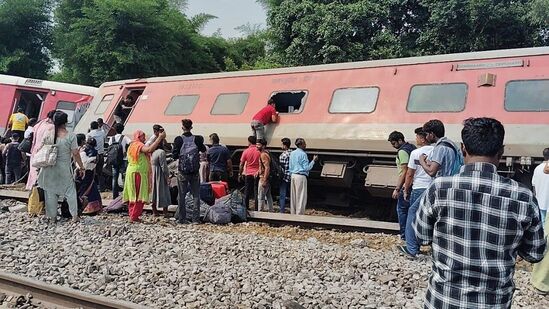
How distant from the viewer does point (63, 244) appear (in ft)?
22.1

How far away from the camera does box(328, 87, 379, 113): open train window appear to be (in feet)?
31.0

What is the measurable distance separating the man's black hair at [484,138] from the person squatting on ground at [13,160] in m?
12.1

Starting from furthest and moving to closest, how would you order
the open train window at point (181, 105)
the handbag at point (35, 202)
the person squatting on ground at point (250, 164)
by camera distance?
the open train window at point (181, 105)
the person squatting on ground at point (250, 164)
the handbag at point (35, 202)

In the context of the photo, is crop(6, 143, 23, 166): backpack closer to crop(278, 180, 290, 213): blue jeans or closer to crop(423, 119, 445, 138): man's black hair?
crop(278, 180, 290, 213): blue jeans

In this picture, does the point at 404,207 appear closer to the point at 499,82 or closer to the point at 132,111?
the point at 499,82

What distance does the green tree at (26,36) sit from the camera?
86.1 feet

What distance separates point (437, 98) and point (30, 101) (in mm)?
13188

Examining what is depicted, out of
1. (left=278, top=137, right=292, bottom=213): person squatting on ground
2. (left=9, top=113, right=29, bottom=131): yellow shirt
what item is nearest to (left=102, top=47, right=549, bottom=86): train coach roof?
(left=278, top=137, right=292, bottom=213): person squatting on ground

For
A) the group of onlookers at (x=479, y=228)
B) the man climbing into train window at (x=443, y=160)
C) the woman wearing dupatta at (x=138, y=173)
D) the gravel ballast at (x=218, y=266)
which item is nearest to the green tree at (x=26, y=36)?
the woman wearing dupatta at (x=138, y=173)

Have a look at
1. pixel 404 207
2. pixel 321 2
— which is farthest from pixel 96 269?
pixel 321 2

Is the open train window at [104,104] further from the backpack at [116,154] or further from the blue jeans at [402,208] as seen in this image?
the blue jeans at [402,208]

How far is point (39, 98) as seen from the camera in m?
16.5

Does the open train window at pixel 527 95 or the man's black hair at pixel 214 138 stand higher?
the open train window at pixel 527 95

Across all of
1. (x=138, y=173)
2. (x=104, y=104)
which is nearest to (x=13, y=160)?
(x=104, y=104)
